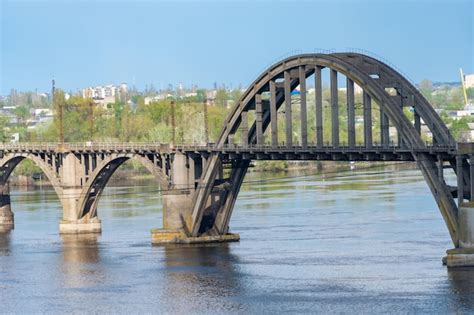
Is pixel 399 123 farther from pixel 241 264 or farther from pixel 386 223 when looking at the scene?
pixel 386 223

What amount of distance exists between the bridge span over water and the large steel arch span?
0.07 meters

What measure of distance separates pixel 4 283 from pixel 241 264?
16000mm

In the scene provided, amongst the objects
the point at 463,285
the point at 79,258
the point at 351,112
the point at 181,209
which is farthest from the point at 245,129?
the point at 463,285

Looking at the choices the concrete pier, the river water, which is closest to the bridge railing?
the concrete pier

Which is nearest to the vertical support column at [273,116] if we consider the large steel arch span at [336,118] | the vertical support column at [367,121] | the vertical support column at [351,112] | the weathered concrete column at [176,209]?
the large steel arch span at [336,118]

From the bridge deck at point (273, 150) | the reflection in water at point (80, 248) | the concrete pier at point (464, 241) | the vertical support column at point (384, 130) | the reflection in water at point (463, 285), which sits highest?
the vertical support column at point (384, 130)

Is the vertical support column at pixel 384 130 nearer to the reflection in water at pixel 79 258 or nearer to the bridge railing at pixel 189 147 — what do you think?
the bridge railing at pixel 189 147

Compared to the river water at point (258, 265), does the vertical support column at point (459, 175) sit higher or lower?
higher

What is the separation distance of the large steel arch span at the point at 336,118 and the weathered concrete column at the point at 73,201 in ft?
58.6

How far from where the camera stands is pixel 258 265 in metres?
109

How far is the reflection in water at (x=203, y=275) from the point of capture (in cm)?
9750

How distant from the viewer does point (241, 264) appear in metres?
110

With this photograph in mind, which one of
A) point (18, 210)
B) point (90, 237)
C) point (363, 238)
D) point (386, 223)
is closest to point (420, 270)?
point (363, 238)

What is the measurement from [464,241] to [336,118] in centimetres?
1704
